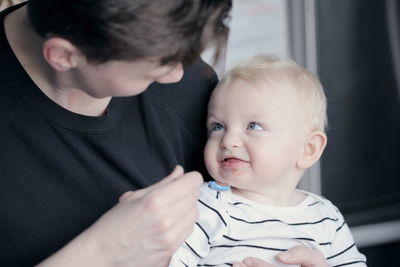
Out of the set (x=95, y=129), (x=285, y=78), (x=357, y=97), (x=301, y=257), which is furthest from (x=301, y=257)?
(x=357, y=97)

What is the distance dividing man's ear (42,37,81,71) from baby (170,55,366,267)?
458mm

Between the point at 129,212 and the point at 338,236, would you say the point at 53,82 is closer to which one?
the point at 129,212

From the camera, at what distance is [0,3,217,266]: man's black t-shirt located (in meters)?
1.06

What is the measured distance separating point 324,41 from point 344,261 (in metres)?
1.10

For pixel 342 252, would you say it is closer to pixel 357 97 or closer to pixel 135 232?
pixel 135 232

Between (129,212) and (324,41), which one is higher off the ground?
(324,41)

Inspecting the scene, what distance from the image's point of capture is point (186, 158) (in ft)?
4.54

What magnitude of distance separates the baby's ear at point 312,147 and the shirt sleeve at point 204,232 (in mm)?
265

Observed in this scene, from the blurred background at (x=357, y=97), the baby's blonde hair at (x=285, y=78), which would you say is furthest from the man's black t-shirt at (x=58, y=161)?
the blurred background at (x=357, y=97)

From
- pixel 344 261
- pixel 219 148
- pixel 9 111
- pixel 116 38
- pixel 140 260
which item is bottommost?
pixel 344 261

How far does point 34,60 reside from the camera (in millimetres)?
1084

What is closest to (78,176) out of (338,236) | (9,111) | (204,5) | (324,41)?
(9,111)

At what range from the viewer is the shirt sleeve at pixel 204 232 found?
47.9 inches

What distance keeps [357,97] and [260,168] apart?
3.79 ft
